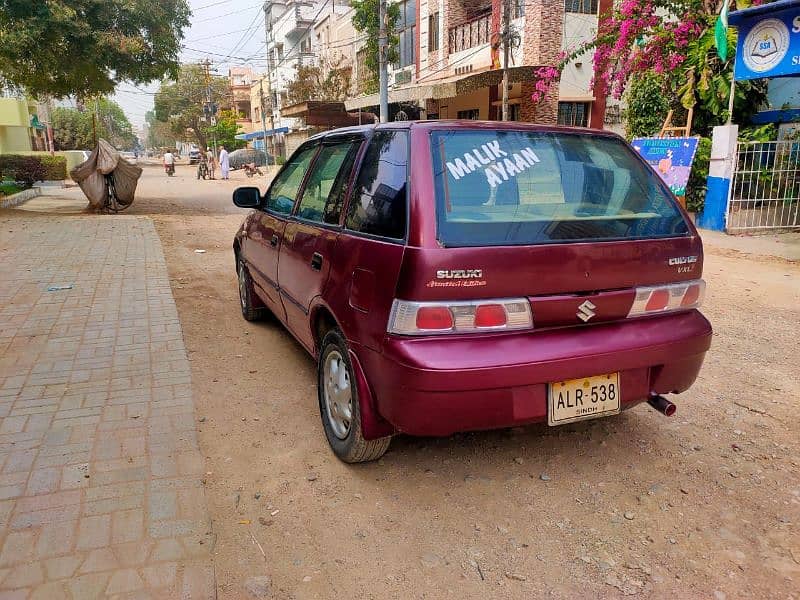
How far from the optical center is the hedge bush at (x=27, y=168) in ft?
72.7

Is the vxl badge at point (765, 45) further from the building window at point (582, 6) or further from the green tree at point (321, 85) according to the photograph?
the green tree at point (321, 85)

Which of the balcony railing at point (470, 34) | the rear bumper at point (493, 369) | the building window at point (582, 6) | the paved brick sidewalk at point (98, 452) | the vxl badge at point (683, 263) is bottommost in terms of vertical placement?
the paved brick sidewalk at point (98, 452)

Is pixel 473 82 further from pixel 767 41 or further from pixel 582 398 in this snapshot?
pixel 582 398

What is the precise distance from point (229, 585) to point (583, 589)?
1.33 metres

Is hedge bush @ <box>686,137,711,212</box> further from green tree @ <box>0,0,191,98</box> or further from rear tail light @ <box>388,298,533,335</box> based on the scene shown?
green tree @ <box>0,0,191,98</box>

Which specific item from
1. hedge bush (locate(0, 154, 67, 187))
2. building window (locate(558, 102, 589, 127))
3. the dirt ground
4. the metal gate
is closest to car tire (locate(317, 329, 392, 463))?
the dirt ground

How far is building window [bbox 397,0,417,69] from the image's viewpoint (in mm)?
26016

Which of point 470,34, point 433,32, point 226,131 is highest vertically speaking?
point 433,32

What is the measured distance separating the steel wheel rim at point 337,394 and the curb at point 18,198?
16112 millimetres

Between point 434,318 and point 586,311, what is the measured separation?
710 mm

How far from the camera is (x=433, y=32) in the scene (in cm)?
2456

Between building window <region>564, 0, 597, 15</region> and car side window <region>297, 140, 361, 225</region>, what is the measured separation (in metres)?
19.2

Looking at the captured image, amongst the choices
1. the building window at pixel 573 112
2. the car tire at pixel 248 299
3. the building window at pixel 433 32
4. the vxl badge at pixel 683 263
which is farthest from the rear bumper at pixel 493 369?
the building window at pixel 433 32

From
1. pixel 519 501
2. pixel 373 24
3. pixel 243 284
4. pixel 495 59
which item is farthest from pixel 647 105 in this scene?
pixel 373 24
